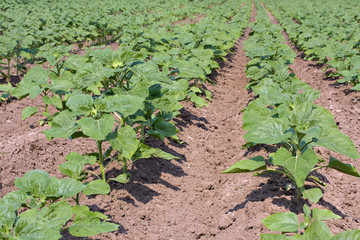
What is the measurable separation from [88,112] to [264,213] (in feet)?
6.08

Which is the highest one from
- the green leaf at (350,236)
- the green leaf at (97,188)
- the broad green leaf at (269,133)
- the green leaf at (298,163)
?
the green leaf at (350,236)

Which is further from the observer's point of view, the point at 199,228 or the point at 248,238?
the point at 199,228

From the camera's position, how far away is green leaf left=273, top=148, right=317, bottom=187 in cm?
237

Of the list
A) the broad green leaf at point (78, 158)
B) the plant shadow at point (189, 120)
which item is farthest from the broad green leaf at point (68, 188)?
the plant shadow at point (189, 120)

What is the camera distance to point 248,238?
267 centimetres

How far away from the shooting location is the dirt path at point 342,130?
293 centimetres

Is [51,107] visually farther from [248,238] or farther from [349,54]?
[349,54]

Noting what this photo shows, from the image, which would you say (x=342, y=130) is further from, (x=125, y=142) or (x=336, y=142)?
(x=125, y=142)

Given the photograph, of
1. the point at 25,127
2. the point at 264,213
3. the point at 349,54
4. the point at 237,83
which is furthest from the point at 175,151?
the point at 349,54

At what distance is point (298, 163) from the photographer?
250cm

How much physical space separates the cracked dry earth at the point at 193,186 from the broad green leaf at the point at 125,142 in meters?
0.70

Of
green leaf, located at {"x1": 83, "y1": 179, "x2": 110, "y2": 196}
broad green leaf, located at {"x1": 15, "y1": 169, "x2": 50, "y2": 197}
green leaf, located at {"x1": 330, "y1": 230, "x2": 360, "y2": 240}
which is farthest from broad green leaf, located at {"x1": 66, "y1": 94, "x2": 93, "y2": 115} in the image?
green leaf, located at {"x1": 330, "y1": 230, "x2": 360, "y2": 240}

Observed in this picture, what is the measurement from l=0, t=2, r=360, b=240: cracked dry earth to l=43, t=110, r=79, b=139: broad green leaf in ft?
2.77

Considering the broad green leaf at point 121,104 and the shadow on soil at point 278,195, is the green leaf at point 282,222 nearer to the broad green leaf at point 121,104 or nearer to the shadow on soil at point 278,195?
the shadow on soil at point 278,195
